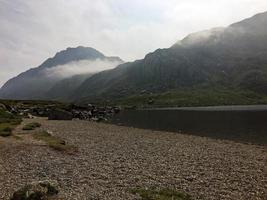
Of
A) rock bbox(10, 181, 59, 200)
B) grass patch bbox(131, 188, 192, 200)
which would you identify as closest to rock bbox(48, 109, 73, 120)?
grass patch bbox(131, 188, 192, 200)

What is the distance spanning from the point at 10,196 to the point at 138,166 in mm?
16705

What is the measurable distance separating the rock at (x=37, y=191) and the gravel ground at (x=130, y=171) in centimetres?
86

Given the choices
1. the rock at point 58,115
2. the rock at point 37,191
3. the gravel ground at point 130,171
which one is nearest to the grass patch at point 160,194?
the gravel ground at point 130,171

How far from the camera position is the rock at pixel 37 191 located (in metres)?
21.9

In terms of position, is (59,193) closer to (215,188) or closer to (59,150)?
(215,188)

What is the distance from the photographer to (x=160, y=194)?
25.9 metres

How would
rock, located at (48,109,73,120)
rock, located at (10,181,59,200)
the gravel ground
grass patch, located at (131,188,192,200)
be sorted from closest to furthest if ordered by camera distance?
rock, located at (10,181,59,200), grass patch, located at (131,188,192,200), the gravel ground, rock, located at (48,109,73,120)

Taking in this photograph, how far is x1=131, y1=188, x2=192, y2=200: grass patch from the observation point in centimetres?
2485

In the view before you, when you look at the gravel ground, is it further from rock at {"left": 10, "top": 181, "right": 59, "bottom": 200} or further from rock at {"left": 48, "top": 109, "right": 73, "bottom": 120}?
rock at {"left": 48, "top": 109, "right": 73, "bottom": 120}

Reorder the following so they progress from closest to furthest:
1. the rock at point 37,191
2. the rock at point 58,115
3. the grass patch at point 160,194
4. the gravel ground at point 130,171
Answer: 1. the rock at point 37,191
2. the grass patch at point 160,194
3. the gravel ground at point 130,171
4. the rock at point 58,115

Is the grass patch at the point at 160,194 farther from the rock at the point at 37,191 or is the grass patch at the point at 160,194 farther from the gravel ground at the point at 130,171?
the rock at the point at 37,191

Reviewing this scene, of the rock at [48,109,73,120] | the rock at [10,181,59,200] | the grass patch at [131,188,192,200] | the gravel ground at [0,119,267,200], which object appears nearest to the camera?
the rock at [10,181,59,200]

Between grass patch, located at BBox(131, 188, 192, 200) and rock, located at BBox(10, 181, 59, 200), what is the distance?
20.2ft

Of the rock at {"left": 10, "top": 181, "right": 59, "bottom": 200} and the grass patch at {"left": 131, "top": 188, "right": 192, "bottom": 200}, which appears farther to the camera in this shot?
the grass patch at {"left": 131, "top": 188, "right": 192, "bottom": 200}
